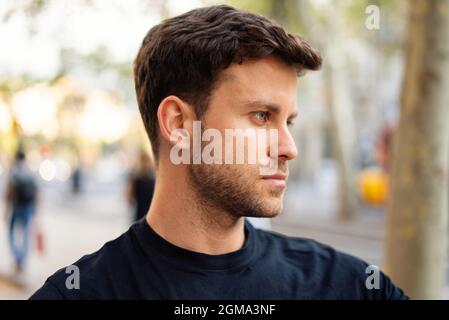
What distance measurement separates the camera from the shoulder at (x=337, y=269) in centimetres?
166

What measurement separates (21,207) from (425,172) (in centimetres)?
599

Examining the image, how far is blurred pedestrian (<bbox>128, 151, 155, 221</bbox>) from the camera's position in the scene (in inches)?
244

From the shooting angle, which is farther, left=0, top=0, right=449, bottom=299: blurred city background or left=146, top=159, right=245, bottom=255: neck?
left=0, top=0, right=449, bottom=299: blurred city background


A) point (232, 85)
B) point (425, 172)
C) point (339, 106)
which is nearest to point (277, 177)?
point (232, 85)

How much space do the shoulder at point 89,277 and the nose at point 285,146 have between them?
472mm

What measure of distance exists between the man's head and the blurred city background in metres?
0.52

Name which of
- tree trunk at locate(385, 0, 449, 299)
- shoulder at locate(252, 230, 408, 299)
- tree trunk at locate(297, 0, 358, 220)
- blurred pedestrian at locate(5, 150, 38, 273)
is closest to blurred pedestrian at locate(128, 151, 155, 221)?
blurred pedestrian at locate(5, 150, 38, 273)

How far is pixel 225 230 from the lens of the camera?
5.33 feet

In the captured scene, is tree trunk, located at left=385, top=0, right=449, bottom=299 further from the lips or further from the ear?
the ear

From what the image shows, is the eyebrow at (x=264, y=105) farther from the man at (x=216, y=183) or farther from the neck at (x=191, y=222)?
the neck at (x=191, y=222)

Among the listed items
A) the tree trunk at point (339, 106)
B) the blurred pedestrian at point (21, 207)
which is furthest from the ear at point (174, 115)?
the tree trunk at point (339, 106)
